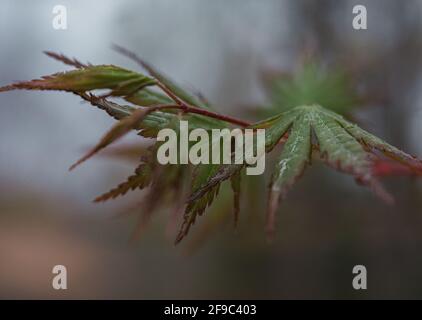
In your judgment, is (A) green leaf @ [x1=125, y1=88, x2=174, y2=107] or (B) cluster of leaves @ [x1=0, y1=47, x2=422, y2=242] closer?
(B) cluster of leaves @ [x1=0, y1=47, x2=422, y2=242]

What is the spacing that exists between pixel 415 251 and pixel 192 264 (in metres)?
2.15

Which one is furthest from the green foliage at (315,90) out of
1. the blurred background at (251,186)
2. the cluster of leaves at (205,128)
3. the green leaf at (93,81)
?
the green leaf at (93,81)

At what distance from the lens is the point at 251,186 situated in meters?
1.07

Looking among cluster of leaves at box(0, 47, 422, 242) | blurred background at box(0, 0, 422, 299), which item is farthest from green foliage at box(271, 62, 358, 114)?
cluster of leaves at box(0, 47, 422, 242)

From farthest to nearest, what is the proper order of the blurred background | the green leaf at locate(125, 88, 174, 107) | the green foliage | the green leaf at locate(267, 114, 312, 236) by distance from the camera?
the blurred background < the green foliage < the green leaf at locate(125, 88, 174, 107) < the green leaf at locate(267, 114, 312, 236)

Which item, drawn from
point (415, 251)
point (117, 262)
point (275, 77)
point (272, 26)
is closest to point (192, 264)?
point (117, 262)

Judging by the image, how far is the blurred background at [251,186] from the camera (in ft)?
6.21

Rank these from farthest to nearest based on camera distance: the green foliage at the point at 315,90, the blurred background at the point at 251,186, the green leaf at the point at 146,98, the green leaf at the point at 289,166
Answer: the blurred background at the point at 251,186
the green foliage at the point at 315,90
the green leaf at the point at 146,98
the green leaf at the point at 289,166

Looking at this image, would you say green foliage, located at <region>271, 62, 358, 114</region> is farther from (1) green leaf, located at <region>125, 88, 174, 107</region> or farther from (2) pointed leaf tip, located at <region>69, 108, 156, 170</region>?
(2) pointed leaf tip, located at <region>69, 108, 156, 170</region>

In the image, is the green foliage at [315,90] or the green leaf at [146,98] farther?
the green foliage at [315,90]

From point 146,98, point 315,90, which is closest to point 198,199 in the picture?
point 146,98

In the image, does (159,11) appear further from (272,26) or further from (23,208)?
(23,208)

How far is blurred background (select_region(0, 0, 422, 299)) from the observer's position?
6.21 feet

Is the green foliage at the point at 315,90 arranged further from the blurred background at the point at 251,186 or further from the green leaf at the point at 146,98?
the green leaf at the point at 146,98
